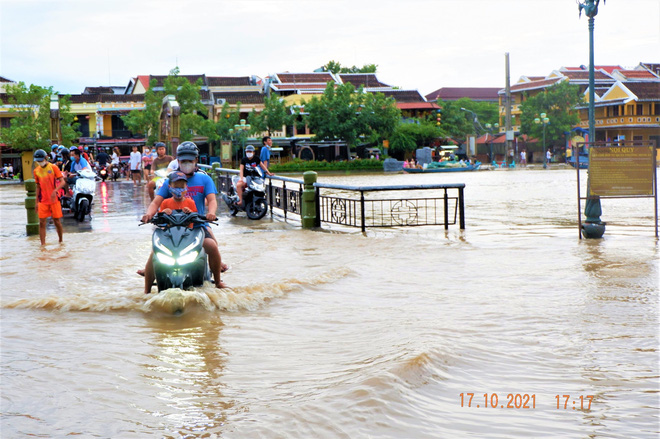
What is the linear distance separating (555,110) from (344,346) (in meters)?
64.1

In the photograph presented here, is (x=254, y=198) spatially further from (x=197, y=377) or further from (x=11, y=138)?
(x=11, y=138)

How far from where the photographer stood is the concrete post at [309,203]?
1419cm

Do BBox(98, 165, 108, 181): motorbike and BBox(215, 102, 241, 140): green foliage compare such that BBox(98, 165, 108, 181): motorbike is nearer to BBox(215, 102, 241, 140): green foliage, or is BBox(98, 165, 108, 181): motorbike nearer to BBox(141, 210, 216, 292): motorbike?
BBox(141, 210, 216, 292): motorbike

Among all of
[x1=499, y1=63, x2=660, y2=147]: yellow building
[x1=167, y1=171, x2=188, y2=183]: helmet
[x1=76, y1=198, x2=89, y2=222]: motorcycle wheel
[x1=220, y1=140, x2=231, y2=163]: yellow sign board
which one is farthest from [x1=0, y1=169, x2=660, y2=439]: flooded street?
[x1=499, y1=63, x2=660, y2=147]: yellow building

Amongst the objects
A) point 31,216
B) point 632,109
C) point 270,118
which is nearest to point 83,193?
point 31,216

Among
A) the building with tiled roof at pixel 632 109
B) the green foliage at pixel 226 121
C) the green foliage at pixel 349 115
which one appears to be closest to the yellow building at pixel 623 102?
the building with tiled roof at pixel 632 109

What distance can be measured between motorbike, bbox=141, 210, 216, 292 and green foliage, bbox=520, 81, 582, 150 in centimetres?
6116

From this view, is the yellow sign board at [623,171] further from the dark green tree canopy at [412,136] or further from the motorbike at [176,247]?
the dark green tree canopy at [412,136]

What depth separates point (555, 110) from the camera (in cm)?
6550

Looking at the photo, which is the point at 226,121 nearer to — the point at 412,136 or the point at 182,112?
the point at 182,112

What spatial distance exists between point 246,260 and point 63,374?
5.51 metres

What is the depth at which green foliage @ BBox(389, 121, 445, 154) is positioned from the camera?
62178mm

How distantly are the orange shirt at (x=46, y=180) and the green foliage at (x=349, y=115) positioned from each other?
45.8 meters

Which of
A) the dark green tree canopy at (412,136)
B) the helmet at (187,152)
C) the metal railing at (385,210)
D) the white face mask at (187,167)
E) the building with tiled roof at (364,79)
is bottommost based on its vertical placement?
the metal railing at (385,210)
